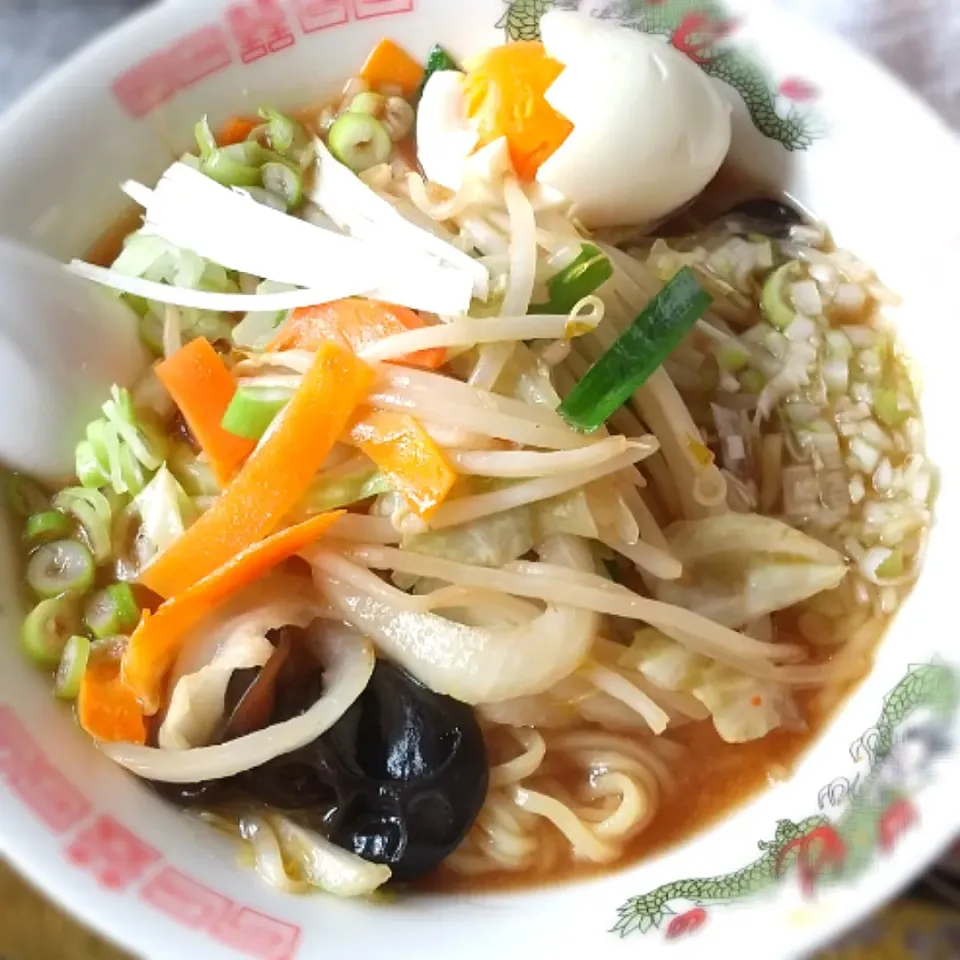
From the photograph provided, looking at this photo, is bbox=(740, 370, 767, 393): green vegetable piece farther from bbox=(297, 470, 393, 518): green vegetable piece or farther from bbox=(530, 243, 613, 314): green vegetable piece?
bbox=(297, 470, 393, 518): green vegetable piece

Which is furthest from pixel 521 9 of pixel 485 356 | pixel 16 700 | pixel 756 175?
pixel 16 700

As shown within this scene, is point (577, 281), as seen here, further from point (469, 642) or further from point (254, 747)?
point (254, 747)

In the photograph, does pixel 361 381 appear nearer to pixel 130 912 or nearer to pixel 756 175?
pixel 130 912

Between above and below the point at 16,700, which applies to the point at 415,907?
below

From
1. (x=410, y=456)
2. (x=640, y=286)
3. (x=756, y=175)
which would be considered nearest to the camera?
(x=410, y=456)

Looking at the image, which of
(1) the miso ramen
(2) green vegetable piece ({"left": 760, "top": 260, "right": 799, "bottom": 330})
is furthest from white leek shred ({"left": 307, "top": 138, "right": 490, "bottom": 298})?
(2) green vegetable piece ({"left": 760, "top": 260, "right": 799, "bottom": 330})

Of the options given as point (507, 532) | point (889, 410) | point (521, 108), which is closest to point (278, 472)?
point (507, 532)
